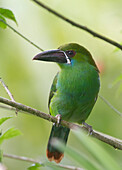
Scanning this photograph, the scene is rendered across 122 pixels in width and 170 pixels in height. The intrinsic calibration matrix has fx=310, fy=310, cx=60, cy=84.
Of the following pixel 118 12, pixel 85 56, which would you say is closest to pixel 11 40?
pixel 118 12

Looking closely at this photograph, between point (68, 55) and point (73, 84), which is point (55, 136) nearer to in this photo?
point (73, 84)

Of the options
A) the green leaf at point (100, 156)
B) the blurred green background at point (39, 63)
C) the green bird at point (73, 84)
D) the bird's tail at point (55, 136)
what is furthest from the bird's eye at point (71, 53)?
the green leaf at point (100, 156)

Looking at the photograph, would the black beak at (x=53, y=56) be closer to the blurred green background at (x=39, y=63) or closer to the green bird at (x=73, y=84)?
the green bird at (x=73, y=84)

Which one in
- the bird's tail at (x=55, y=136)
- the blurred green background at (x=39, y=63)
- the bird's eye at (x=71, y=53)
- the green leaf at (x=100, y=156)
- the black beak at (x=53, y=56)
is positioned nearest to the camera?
the green leaf at (x=100, y=156)

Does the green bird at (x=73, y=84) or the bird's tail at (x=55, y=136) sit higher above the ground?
the green bird at (x=73, y=84)

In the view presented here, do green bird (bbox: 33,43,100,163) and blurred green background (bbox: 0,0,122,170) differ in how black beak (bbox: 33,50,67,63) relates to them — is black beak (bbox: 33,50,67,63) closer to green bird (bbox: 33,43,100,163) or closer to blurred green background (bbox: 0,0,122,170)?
green bird (bbox: 33,43,100,163)

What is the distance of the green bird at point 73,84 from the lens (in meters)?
2.86

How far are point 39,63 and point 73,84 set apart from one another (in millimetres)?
2502

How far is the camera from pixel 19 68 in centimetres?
530

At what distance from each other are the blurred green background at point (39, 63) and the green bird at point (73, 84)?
6.20 feet

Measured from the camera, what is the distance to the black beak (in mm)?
2611

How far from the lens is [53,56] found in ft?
9.10

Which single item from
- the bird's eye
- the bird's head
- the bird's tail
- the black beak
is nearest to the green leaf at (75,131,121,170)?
the black beak

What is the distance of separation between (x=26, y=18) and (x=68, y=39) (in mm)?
794
